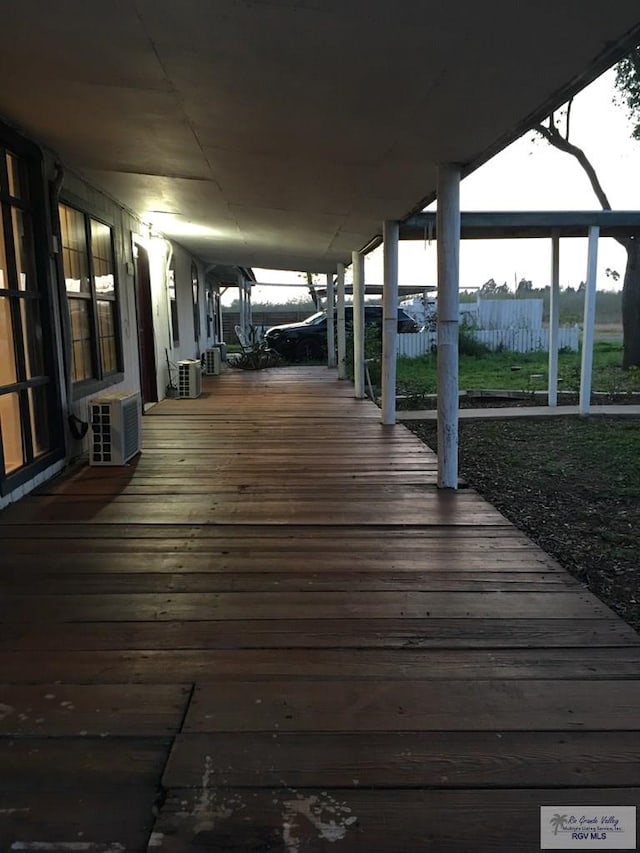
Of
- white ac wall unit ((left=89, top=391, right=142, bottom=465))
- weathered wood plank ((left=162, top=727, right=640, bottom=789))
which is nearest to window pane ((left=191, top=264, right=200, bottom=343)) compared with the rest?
white ac wall unit ((left=89, top=391, right=142, bottom=465))

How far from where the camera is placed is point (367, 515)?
11.5 ft

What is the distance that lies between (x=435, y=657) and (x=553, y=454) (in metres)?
4.10

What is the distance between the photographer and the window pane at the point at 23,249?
12.7 ft

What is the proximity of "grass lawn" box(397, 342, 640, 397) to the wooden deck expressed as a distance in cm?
586

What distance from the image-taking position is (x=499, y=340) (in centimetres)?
1598

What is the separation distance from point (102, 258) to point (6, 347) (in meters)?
2.27

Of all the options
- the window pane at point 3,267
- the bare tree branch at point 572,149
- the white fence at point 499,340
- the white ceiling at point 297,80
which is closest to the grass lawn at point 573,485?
the white ceiling at point 297,80

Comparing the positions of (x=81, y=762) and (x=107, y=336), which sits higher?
(x=107, y=336)

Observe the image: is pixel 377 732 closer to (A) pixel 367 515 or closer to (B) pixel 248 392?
(A) pixel 367 515

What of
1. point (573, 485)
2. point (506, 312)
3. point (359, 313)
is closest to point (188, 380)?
point (359, 313)

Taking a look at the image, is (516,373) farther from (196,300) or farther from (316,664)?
(316,664)

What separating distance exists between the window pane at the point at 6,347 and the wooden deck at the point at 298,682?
2.52 feet

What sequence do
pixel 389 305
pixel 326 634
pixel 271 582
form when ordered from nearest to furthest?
pixel 326 634, pixel 271 582, pixel 389 305

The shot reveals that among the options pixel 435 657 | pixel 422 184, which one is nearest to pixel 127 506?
pixel 435 657
